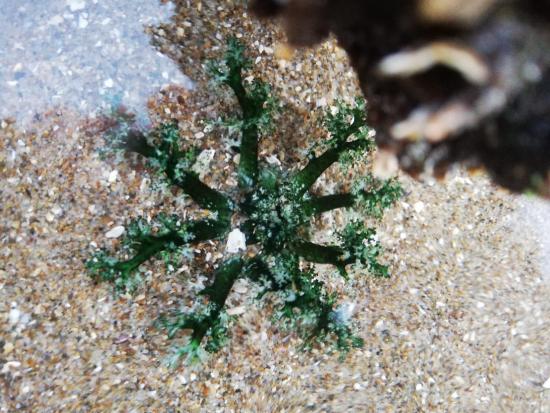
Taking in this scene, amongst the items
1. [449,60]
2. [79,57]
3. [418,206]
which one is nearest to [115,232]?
[79,57]

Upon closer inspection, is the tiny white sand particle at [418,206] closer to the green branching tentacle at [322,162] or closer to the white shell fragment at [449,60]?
the green branching tentacle at [322,162]

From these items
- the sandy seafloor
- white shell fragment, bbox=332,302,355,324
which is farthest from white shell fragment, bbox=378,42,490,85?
white shell fragment, bbox=332,302,355,324

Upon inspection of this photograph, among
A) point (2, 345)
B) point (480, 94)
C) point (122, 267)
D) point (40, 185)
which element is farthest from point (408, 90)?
point (2, 345)

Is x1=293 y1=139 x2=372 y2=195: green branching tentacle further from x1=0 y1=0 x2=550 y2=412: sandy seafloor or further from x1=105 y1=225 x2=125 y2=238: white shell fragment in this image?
x1=105 y1=225 x2=125 y2=238: white shell fragment

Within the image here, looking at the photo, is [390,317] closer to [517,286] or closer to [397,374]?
[397,374]

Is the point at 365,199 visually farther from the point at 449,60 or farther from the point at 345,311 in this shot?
the point at 449,60

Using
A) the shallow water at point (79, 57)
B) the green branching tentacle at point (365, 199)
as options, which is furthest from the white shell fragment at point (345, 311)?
the shallow water at point (79, 57)

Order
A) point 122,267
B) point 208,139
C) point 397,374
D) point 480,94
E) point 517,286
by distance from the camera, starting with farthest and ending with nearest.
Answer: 1. point 517,286
2. point 397,374
3. point 208,139
4. point 122,267
5. point 480,94

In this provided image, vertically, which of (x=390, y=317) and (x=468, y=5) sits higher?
(x=390, y=317)
